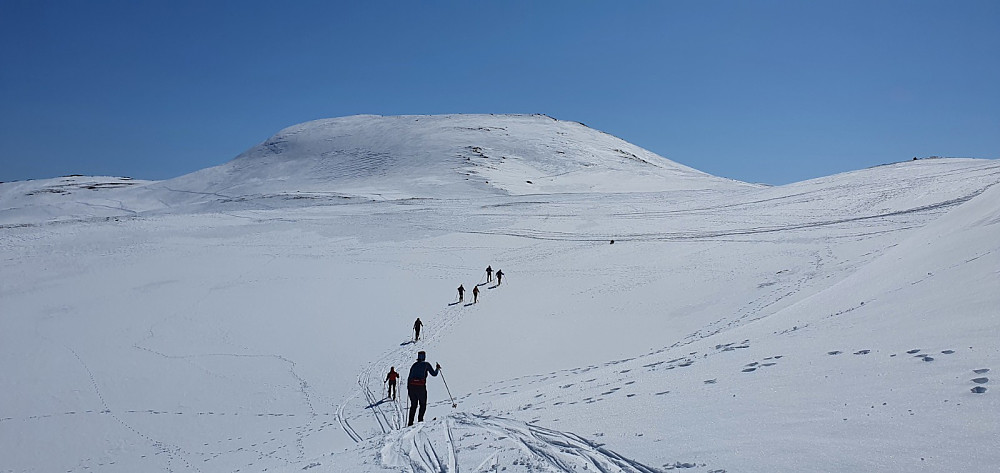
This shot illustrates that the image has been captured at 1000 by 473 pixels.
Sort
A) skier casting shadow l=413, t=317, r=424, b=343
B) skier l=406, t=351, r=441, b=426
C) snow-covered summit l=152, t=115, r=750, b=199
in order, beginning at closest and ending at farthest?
skier l=406, t=351, r=441, b=426, skier casting shadow l=413, t=317, r=424, b=343, snow-covered summit l=152, t=115, r=750, b=199

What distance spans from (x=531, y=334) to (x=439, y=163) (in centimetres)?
7691

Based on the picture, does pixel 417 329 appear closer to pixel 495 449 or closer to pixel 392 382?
pixel 392 382

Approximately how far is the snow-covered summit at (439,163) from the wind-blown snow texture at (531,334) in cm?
2098

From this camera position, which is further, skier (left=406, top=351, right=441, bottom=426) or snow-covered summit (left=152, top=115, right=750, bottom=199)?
snow-covered summit (left=152, top=115, right=750, bottom=199)

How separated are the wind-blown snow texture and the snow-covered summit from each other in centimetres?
2098

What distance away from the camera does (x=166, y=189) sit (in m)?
96.4

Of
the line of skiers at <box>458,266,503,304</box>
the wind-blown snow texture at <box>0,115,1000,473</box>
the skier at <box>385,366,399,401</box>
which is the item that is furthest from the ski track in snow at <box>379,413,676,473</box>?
the line of skiers at <box>458,266,503,304</box>

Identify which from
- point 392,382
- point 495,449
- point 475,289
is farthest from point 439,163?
point 495,449

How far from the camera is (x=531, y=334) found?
21359mm

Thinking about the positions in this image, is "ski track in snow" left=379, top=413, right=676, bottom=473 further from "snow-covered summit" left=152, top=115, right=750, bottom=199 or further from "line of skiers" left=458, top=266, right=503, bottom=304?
"snow-covered summit" left=152, top=115, right=750, bottom=199

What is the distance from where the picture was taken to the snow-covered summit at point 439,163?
81206 mm

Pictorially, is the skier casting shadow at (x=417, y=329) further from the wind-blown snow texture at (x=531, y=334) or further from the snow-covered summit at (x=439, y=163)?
the snow-covered summit at (x=439, y=163)

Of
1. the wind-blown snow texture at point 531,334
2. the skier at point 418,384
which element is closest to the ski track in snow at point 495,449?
the wind-blown snow texture at point 531,334

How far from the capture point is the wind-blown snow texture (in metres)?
6.19
